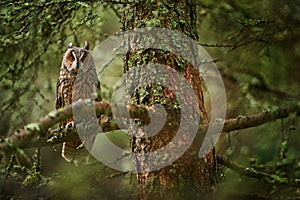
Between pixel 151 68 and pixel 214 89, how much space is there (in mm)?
1145

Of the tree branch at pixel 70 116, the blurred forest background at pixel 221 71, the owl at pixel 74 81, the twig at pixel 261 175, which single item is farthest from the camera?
the owl at pixel 74 81

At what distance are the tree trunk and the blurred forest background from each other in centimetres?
18

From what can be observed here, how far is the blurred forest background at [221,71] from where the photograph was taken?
286 cm

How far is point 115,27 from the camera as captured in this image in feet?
15.3

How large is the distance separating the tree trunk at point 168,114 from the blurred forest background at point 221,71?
0.60 feet

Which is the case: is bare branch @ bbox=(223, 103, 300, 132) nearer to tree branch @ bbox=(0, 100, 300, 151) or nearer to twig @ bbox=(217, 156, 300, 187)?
tree branch @ bbox=(0, 100, 300, 151)

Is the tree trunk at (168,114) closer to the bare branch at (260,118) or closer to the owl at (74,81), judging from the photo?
the bare branch at (260,118)

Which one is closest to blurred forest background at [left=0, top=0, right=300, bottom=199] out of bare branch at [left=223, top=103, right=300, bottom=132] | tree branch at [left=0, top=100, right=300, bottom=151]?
bare branch at [left=223, top=103, right=300, bottom=132]

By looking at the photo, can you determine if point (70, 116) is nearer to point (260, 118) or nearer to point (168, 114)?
point (168, 114)

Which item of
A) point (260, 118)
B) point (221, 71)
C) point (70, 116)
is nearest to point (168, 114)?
point (260, 118)

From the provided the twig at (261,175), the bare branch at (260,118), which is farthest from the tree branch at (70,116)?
the twig at (261,175)

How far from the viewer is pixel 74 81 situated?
Result: 3547 millimetres

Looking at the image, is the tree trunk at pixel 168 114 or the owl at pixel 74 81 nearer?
the tree trunk at pixel 168 114

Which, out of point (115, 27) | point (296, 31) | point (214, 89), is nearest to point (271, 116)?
point (296, 31)
